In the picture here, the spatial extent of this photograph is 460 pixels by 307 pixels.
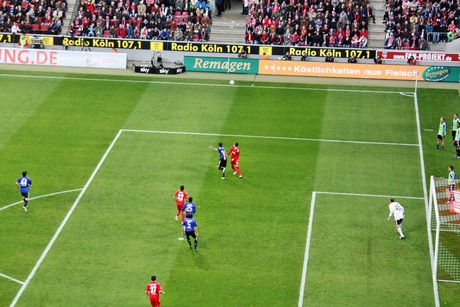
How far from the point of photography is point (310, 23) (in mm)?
72438

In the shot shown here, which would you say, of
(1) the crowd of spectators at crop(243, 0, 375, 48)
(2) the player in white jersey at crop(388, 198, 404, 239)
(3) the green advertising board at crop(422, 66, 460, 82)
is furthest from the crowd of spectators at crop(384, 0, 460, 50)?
(2) the player in white jersey at crop(388, 198, 404, 239)

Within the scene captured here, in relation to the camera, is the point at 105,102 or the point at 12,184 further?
the point at 105,102

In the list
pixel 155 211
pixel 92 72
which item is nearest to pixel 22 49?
pixel 92 72

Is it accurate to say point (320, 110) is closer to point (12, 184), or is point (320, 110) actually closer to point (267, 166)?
point (267, 166)

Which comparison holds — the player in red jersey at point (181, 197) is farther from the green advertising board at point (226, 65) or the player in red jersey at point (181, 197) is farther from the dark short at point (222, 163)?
the green advertising board at point (226, 65)

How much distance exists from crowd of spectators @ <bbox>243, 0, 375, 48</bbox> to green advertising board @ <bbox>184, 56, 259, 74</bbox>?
15.0ft

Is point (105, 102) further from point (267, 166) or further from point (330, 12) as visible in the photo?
point (330, 12)

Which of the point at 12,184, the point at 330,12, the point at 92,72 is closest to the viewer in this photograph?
the point at 12,184

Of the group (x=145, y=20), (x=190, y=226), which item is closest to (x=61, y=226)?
(x=190, y=226)

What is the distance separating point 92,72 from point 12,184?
20287 millimetres

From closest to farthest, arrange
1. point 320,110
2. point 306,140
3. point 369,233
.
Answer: point 369,233, point 306,140, point 320,110

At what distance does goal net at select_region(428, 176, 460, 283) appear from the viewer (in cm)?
4069

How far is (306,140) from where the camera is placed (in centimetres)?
5497

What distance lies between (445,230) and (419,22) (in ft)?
111
